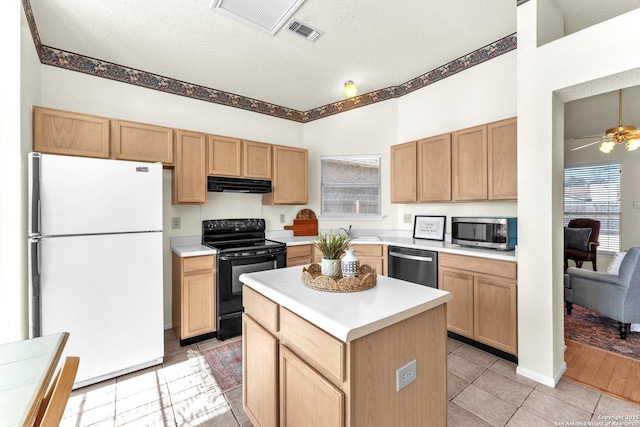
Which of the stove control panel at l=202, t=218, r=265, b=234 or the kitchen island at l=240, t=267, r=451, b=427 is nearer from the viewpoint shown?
the kitchen island at l=240, t=267, r=451, b=427

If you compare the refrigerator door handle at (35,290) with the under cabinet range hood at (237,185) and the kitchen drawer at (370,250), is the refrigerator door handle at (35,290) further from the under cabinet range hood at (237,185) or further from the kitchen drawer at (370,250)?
the kitchen drawer at (370,250)

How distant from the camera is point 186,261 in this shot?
276 centimetres

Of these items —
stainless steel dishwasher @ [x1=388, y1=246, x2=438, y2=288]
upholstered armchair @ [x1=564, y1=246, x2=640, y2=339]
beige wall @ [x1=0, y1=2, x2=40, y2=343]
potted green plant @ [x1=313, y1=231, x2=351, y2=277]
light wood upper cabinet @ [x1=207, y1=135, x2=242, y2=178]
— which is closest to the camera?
potted green plant @ [x1=313, y1=231, x2=351, y2=277]

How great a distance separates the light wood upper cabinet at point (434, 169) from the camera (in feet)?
10.0

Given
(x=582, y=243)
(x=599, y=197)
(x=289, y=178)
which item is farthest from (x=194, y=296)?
(x=599, y=197)

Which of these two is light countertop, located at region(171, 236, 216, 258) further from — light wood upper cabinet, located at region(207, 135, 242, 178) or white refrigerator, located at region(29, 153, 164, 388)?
light wood upper cabinet, located at region(207, 135, 242, 178)

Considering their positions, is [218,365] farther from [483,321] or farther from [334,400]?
[483,321]

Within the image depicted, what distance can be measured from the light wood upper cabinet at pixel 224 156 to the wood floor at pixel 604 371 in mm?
3669

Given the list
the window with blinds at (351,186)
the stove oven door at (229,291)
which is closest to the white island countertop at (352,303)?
the stove oven door at (229,291)

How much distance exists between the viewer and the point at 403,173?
352 cm

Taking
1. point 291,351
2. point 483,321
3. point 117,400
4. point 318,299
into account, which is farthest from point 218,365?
point 483,321

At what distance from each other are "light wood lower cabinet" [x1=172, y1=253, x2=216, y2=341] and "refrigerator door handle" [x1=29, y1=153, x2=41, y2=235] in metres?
1.07

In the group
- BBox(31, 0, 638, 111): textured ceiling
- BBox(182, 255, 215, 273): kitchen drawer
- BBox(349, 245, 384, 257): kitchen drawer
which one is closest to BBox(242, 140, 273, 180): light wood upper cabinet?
BBox(31, 0, 638, 111): textured ceiling

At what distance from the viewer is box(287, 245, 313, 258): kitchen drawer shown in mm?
3492
